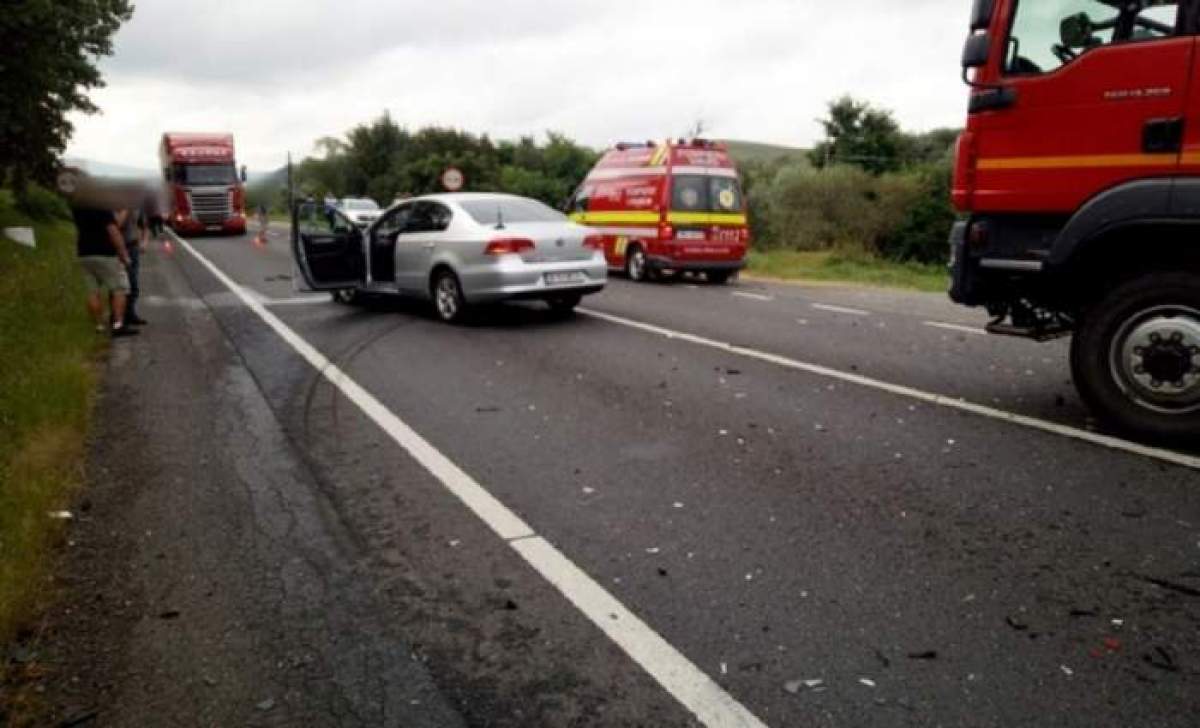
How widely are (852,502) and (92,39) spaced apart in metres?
26.7

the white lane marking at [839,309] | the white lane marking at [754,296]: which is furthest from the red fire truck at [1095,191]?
the white lane marking at [754,296]

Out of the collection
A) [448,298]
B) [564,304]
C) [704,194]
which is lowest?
[564,304]

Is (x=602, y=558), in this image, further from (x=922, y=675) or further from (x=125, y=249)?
(x=125, y=249)

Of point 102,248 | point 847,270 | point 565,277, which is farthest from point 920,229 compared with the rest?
point 102,248

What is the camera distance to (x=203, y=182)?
3322 centimetres

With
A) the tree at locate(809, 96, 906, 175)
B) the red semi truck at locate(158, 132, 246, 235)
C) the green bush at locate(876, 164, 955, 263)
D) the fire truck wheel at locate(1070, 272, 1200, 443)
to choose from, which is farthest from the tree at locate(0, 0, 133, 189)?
the tree at locate(809, 96, 906, 175)

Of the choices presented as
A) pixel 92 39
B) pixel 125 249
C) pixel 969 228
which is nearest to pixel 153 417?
pixel 125 249

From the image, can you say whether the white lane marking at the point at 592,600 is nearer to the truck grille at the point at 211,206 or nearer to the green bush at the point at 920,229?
the green bush at the point at 920,229

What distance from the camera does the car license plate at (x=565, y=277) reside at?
10.5m

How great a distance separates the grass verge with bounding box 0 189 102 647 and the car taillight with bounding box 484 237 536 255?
4.33 metres

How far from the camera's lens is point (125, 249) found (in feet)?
31.0

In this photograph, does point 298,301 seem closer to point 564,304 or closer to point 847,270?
point 564,304

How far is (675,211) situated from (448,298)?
6577 mm

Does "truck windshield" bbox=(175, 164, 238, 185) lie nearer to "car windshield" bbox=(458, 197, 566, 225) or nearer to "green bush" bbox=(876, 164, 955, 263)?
"green bush" bbox=(876, 164, 955, 263)
